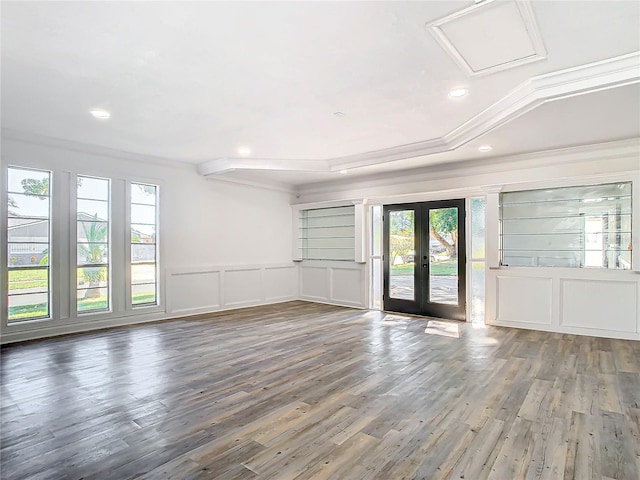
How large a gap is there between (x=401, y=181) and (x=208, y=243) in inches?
155

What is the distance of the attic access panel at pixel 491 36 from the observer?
2.39m

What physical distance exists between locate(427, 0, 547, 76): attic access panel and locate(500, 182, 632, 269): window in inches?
133

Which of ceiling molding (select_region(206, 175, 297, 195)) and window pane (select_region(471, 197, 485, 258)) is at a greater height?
ceiling molding (select_region(206, 175, 297, 195))

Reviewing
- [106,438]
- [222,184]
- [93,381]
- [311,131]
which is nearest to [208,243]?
[222,184]

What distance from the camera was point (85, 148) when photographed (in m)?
5.55

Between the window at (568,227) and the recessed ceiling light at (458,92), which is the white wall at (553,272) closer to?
the window at (568,227)

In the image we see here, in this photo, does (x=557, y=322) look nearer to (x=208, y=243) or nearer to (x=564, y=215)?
(x=564, y=215)

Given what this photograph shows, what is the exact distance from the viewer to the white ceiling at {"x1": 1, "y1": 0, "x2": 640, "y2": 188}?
2.44m

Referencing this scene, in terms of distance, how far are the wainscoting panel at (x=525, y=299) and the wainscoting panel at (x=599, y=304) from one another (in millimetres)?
204

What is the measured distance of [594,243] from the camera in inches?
210

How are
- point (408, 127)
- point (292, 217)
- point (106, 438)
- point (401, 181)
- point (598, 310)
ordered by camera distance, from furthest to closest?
point (292, 217)
point (401, 181)
point (598, 310)
point (408, 127)
point (106, 438)

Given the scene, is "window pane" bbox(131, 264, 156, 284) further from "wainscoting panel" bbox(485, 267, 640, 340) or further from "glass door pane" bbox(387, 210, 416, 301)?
"wainscoting panel" bbox(485, 267, 640, 340)

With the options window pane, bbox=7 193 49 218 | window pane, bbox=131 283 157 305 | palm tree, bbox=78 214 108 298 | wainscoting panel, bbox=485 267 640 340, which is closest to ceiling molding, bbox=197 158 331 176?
palm tree, bbox=78 214 108 298

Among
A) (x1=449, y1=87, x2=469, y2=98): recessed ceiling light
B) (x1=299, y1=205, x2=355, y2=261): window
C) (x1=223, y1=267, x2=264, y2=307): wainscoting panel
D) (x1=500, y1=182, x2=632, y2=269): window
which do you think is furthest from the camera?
(x1=299, y1=205, x2=355, y2=261): window
